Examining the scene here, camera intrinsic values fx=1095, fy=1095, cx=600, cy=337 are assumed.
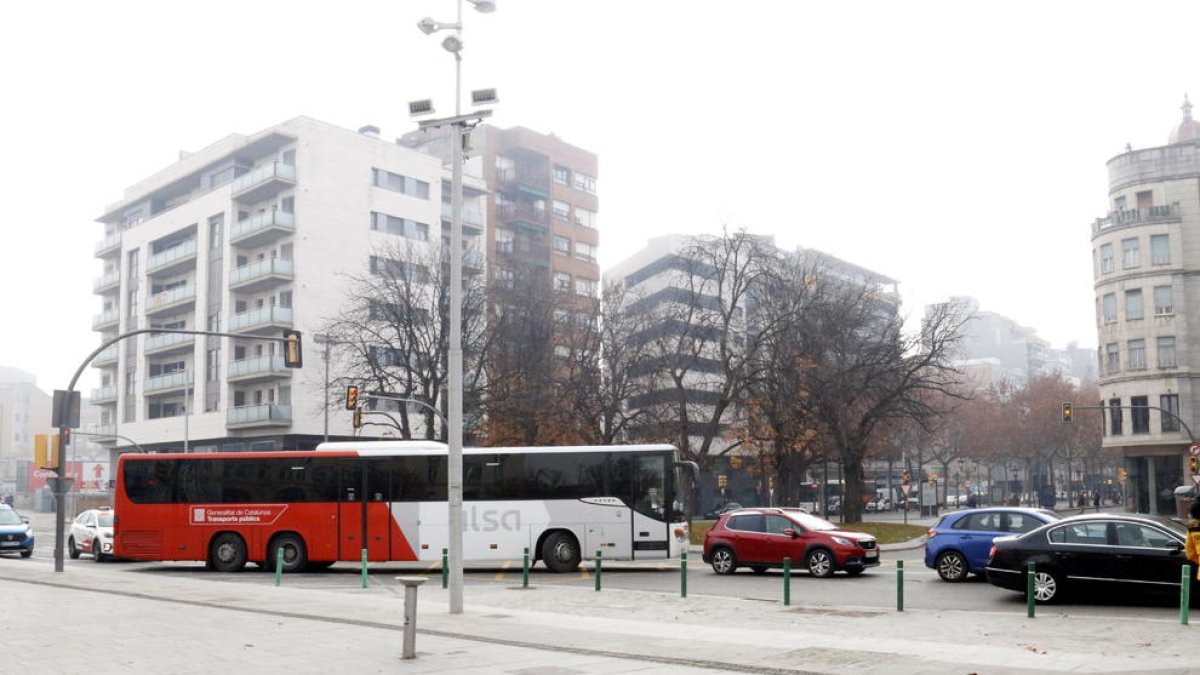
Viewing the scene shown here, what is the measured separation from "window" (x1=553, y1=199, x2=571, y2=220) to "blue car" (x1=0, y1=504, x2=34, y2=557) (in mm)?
57389

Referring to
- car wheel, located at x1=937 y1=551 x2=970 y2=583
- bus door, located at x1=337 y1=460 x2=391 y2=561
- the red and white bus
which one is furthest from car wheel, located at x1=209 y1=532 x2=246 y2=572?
car wheel, located at x1=937 y1=551 x2=970 y2=583

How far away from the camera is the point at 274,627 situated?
15320 mm

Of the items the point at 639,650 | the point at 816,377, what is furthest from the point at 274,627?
the point at 816,377

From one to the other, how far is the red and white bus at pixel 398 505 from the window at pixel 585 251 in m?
63.3

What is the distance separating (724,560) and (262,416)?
43.1 metres

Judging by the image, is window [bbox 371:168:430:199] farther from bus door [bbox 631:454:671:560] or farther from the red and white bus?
bus door [bbox 631:454:671:560]

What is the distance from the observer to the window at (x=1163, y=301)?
63.5 m

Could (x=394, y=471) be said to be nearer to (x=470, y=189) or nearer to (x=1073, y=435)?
(x=470, y=189)

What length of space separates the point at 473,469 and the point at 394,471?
1.99 m

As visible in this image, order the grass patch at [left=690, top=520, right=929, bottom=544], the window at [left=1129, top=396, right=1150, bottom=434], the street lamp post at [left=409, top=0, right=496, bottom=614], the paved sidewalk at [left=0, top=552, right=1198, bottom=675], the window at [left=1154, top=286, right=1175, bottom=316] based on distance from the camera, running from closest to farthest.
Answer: the paved sidewalk at [left=0, top=552, right=1198, bottom=675] < the street lamp post at [left=409, top=0, right=496, bottom=614] < the grass patch at [left=690, top=520, right=929, bottom=544] < the window at [left=1154, top=286, right=1175, bottom=316] < the window at [left=1129, top=396, right=1150, bottom=434]

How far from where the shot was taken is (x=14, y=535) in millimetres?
35031

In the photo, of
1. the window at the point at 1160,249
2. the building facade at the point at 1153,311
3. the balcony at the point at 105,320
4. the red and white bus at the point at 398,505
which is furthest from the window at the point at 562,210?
the red and white bus at the point at 398,505

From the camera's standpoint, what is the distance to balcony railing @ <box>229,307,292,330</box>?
63156 millimetres

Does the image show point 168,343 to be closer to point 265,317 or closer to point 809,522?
point 265,317
